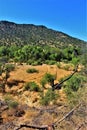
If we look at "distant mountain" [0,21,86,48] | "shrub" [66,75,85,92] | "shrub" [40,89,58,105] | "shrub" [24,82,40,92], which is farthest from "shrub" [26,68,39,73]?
"distant mountain" [0,21,86,48]

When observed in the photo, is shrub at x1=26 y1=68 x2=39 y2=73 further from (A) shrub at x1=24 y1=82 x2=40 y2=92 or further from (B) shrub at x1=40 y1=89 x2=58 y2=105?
(B) shrub at x1=40 y1=89 x2=58 y2=105

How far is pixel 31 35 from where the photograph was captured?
84938mm

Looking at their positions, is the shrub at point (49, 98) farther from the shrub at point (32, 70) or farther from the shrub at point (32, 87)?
the shrub at point (32, 70)

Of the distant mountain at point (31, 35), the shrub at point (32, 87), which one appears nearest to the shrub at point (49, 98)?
the shrub at point (32, 87)

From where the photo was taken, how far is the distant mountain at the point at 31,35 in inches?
3147

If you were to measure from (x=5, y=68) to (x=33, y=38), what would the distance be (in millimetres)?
52945

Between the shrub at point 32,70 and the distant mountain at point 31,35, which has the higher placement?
the distant mountain at point 31,35

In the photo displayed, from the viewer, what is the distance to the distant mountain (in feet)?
262

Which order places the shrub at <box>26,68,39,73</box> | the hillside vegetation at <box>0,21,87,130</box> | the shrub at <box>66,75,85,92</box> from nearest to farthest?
the hillside vegetation at <box>0,21,87,130</box> → the shrub at <box>66,75,85,92</box> → the shrub at <box>26,68,39,73</box>

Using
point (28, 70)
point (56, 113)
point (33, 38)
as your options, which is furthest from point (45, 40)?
point (56, 113)

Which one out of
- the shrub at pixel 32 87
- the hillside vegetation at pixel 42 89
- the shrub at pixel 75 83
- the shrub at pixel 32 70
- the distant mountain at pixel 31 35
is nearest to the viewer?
the hillside vegetation at pixel 42 89

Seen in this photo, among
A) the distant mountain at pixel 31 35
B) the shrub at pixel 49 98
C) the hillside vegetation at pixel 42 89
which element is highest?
the distant mountain at pixel 31 35

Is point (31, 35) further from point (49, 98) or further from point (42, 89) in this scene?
point (49, 98)

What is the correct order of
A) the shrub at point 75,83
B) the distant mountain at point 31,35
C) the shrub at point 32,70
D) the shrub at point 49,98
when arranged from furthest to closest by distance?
1. the distant mountain at point 31,35
2. the shrub at point 32,70
3. the shrub at point 49,98
4. the shrub at point 75,83
